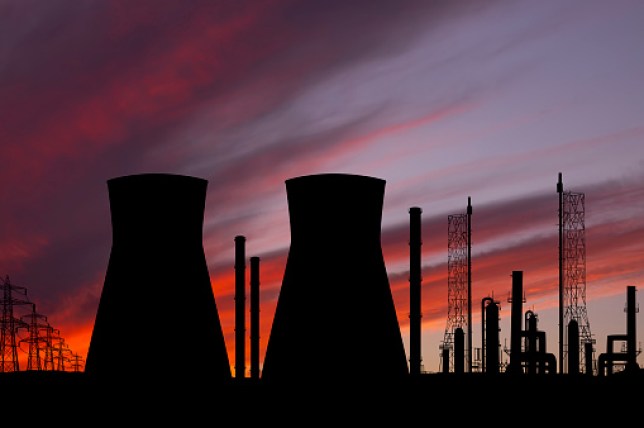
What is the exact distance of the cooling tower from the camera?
15.3 metres

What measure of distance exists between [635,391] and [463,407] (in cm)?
395

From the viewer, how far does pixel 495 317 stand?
25203mm

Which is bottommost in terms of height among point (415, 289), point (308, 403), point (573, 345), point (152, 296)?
point (308, 403)

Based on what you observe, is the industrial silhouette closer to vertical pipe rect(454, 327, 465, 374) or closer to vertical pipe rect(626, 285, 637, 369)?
vertical pipe rect(454, 327, 465, 374)

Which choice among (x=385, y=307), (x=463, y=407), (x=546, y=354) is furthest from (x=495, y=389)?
(x=546, y=354)

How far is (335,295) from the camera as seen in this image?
47.6 ft

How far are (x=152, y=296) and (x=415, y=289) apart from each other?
10240 millimetres

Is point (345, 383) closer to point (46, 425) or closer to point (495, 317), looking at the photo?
point (46, 425)

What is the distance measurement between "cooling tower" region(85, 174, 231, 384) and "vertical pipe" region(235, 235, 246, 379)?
40.8 ft

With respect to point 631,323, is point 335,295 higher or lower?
higher

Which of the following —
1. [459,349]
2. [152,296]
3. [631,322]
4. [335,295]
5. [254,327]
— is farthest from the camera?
[631,322]

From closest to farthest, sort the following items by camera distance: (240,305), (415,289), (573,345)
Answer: (415,289), (240,305), (573,345)

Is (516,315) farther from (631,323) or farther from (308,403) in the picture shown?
(308,403)

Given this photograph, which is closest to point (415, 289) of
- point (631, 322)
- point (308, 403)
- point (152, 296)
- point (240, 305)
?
point (240, 305)
